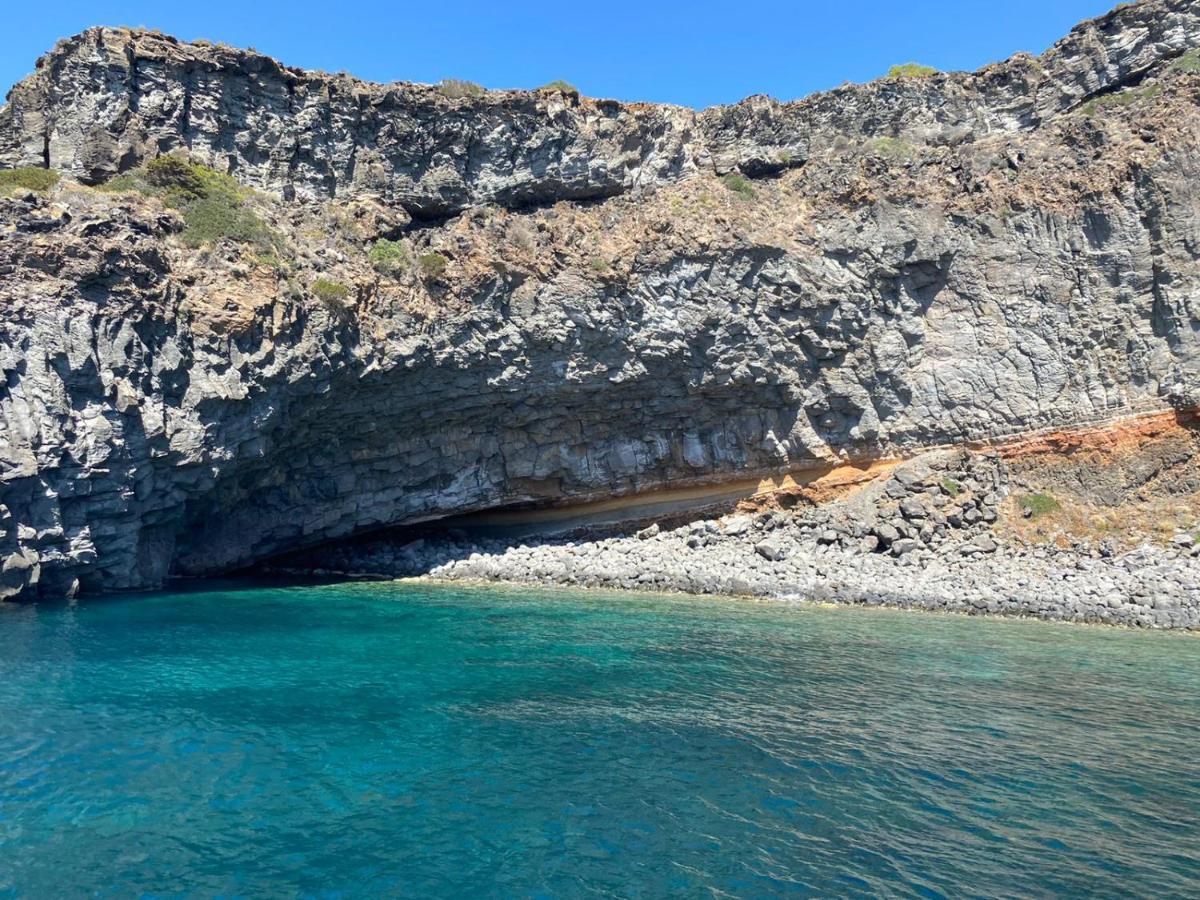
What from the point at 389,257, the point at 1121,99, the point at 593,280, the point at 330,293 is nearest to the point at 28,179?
the point at 330,293

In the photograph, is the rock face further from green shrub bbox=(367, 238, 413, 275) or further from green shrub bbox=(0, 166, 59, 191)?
green shrub bbox=(0, 166, 59, 191)

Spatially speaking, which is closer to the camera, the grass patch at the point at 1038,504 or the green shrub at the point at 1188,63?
the grass patch at the point at 1038,504

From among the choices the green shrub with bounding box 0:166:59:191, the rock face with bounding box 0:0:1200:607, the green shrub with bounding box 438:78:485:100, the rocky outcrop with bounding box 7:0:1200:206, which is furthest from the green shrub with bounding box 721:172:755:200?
the green shrub with bounding box 0:166:59:191

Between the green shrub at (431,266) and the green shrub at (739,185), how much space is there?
12.2 metres

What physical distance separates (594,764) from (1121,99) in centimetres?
3293

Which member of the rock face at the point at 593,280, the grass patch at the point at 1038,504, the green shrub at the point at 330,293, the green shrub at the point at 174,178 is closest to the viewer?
the rock face at the point at 593,280

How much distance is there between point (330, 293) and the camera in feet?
87.8

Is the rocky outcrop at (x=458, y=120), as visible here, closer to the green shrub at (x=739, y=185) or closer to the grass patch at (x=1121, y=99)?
the grass patch at (x=1121, y=99)

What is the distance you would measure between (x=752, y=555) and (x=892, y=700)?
→ 49.2 feet

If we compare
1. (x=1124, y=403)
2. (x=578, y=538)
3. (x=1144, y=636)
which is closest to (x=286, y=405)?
(x=578, y=538)

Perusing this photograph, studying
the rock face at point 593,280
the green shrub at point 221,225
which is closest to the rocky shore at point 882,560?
the rock face at point 593,280

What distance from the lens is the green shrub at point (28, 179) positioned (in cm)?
2527

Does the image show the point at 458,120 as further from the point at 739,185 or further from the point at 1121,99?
the point at 1121,99

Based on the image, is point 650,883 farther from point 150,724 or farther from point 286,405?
point 286,405
